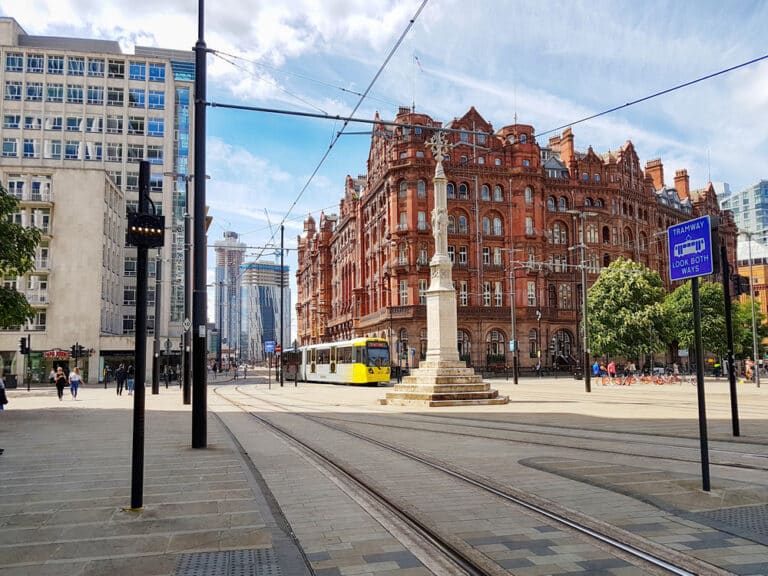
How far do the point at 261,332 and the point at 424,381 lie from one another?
154368 millimetres

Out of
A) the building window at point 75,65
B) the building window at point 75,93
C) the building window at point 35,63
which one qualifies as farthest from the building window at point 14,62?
the building window at point 75,93

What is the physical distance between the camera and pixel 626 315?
178 feet

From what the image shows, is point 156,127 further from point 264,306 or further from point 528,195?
point 264,306

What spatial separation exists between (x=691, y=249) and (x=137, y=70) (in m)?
70.9

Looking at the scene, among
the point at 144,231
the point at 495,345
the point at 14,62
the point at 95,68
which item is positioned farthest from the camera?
the point at 95,68

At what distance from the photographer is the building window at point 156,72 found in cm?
6906

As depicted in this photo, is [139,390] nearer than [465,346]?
Yes

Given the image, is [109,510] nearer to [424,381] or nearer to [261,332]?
[424,381]

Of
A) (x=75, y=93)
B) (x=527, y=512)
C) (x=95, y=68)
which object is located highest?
(x=95, y=68)

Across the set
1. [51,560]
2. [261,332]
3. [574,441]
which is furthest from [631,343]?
[261,332]

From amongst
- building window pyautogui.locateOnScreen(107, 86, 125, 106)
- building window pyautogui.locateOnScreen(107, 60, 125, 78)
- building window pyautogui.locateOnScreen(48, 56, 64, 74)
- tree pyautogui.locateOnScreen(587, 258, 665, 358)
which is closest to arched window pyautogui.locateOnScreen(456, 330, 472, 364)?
tree pyautogui.locateOnScreen(587, 258, 665, 358)

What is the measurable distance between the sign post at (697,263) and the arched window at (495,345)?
190ft

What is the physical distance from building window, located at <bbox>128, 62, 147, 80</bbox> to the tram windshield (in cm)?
4242

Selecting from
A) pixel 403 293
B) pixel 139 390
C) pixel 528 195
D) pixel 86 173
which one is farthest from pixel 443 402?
pixel 528 195
